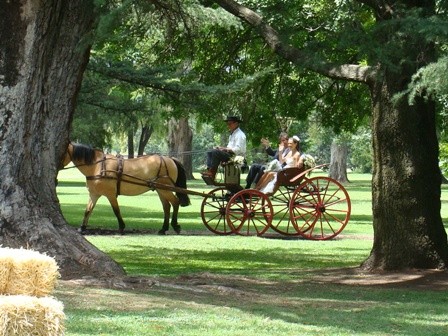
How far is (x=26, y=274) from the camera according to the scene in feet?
25.7

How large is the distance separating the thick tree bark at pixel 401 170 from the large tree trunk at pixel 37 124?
3386 millimetres

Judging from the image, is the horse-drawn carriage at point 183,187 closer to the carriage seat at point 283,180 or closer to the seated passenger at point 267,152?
the carriage seat at point 283,180

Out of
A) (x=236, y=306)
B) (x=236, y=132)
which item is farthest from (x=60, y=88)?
(x=236, y=132)

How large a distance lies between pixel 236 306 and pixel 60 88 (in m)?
4.01

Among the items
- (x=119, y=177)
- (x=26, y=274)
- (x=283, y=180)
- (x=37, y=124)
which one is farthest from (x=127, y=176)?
(x=26, y=274)

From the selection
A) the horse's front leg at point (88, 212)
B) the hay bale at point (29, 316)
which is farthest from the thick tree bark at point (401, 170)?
the hay bale at point (29, 316)

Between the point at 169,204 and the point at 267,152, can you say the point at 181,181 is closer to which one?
the point at 169,204

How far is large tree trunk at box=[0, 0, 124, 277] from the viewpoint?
43.4 feet

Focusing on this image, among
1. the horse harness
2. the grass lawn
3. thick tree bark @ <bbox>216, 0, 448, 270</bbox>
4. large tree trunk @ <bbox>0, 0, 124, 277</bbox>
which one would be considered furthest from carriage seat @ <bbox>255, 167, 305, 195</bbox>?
large tree trunk @ <bbox>0, 0, 124, 277</bbox>

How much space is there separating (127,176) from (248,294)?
1204 cm

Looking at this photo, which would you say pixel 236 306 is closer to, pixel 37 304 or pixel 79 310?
pixel 79 310

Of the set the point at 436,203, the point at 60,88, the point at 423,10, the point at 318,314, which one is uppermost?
the point at 423,10

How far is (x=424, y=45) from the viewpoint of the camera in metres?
13.4

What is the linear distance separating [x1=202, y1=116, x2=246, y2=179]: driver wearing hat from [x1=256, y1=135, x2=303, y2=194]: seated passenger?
108 centimetres
